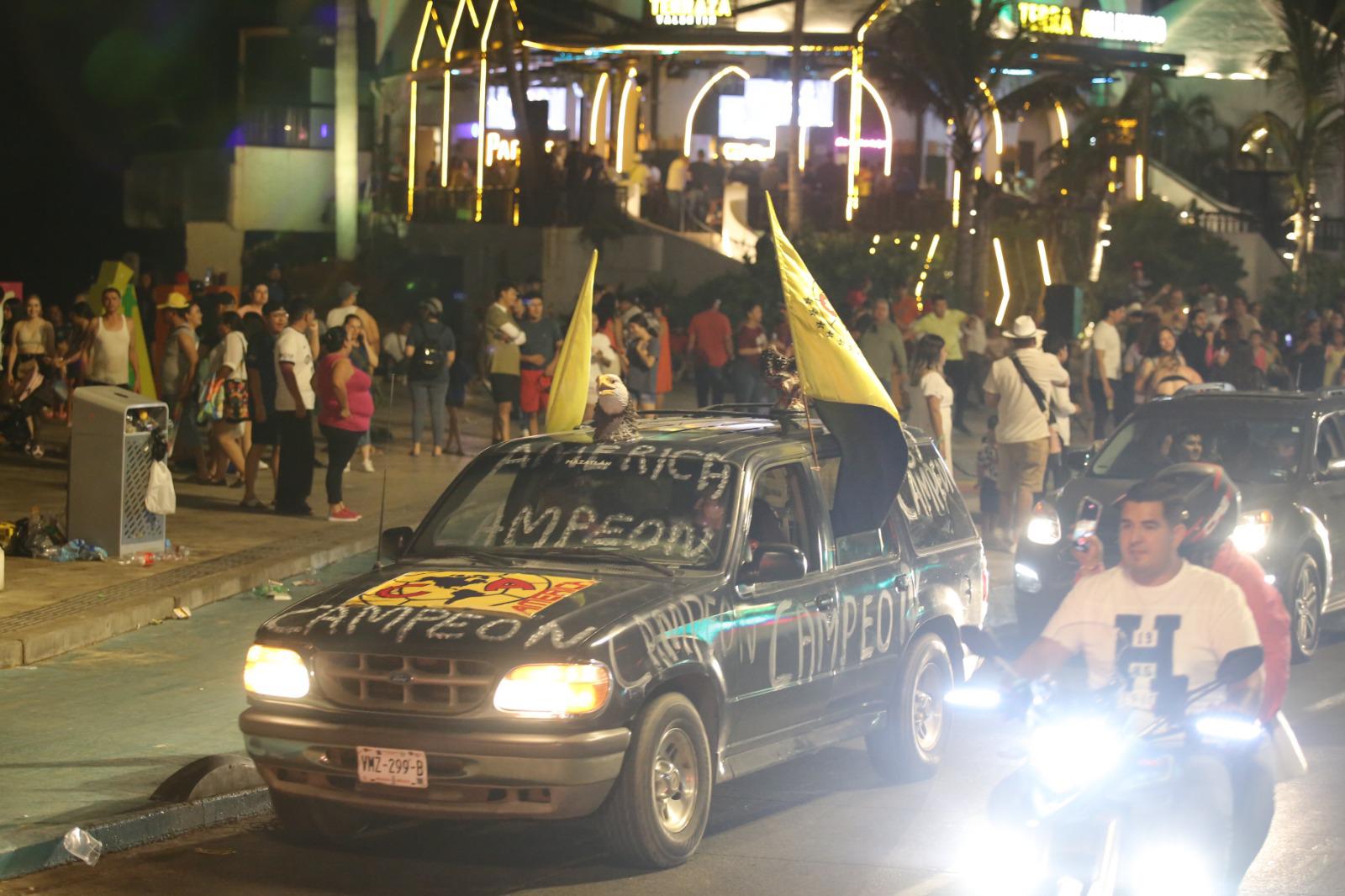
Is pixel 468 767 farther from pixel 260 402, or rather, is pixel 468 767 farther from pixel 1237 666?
pixel 260 402

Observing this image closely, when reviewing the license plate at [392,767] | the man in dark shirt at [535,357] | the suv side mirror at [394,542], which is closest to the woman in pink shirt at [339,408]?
the man in dark shirt at [535,357]

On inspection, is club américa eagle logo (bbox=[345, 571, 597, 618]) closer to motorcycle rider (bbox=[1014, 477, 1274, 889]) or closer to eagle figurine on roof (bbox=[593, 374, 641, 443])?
eagle figurine on roof (bbox=[593, 374, 641, 443])

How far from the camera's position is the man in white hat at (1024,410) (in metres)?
15.2

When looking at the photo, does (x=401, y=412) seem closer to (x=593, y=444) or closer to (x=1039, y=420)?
(x=1039, y=420)

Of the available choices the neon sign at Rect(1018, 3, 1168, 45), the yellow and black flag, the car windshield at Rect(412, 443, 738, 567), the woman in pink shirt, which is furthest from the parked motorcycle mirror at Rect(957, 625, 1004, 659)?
the neon sign at Rect(1018, 3, 1168, 45)

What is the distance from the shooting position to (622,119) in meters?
39.2

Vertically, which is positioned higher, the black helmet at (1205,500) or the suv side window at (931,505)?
the black helmet at (1205,500)

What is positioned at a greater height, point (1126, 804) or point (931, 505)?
point (931, 505)

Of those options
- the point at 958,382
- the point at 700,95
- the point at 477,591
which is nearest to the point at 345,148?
the point at 958,382

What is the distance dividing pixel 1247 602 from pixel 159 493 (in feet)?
31.0

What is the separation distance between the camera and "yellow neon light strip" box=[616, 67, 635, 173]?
127 feet

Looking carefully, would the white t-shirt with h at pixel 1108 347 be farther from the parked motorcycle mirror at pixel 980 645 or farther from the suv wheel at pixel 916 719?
the parked motorcycle mirror at pixel 980 645

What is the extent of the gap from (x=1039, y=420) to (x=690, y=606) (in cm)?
876

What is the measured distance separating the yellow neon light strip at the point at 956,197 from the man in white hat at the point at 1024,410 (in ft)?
58.2
